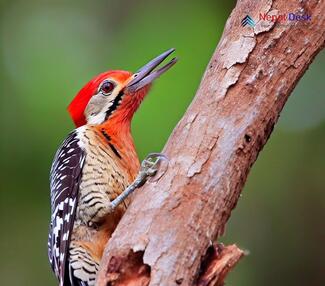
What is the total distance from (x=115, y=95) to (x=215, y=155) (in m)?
1.37

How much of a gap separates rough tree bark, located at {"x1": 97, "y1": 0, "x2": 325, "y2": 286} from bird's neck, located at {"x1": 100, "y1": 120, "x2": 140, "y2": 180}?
35.7 inches

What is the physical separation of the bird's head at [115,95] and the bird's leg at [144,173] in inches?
24.7

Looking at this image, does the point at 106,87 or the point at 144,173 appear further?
the point at 106,87

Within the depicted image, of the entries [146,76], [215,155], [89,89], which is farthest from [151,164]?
[89,89]

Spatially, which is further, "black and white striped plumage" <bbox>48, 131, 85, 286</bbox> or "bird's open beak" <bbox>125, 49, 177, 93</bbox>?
"bird's open beak" <bbox>125, 49, 177, 93</bbox>

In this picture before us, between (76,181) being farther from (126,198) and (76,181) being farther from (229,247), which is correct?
(229,247)

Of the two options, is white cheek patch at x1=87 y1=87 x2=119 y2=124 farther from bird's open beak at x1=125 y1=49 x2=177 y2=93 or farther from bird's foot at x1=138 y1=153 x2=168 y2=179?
bird's foot at x1=138 y1=153 x2=168 y2=179

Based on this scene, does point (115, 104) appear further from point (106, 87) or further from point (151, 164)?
point (151, 164)

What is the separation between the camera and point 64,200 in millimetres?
3936

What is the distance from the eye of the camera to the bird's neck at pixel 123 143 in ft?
13.5

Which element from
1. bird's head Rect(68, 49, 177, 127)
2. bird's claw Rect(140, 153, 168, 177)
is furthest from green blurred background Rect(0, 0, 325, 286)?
bird's claw Rect(140, 153, 168, 177)

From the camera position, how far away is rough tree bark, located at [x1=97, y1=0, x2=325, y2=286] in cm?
294

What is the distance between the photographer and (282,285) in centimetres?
592

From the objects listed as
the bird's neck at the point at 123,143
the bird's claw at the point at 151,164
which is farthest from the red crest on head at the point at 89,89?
the bird's claw at the point at 151,164
